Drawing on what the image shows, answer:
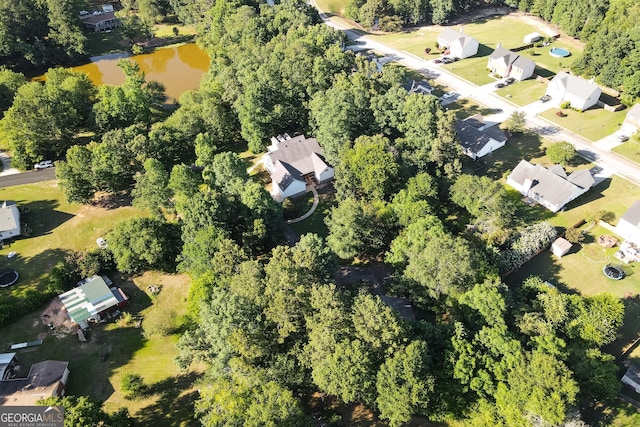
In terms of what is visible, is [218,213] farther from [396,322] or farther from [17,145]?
[17,145]

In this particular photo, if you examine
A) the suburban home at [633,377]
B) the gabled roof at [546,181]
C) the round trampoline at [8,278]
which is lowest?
the suburban home at [633,377]

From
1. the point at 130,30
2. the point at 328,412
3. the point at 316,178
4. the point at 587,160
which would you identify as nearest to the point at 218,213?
the point at 316,178

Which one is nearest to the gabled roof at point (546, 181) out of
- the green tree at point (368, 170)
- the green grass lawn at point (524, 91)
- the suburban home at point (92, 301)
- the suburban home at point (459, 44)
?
the green tree at point (368, 170)

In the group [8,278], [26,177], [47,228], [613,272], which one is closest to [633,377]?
[613,272]

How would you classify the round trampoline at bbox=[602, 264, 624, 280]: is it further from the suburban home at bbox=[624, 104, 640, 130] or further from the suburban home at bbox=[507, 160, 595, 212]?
the suburban home at bbox=[624, 104, 640, 130]

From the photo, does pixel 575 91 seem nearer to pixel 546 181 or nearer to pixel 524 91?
pixel 524 91

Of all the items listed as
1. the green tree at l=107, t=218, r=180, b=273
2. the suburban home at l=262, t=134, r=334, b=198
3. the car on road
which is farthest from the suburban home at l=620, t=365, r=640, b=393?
the car on road

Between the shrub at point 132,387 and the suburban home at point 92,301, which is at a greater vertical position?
the suburban home at point 92,301

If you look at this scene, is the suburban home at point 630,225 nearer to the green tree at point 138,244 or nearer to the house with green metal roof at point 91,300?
the green tree at point 138,244
